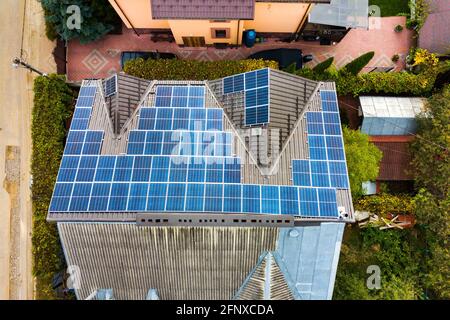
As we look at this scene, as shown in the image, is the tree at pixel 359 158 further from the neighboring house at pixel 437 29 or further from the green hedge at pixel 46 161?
the green hedge at pixel 46 161

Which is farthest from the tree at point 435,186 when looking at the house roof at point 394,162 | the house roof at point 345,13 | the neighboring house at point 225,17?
the neighboring house at point 225,17

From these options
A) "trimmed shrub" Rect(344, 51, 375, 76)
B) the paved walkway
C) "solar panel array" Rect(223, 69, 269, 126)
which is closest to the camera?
"solar panel array" Rect(223, 69, 269, 126)

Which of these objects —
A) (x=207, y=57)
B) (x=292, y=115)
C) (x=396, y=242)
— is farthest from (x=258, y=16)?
(x=396, y=242)

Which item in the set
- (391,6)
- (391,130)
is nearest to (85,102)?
(391,130)

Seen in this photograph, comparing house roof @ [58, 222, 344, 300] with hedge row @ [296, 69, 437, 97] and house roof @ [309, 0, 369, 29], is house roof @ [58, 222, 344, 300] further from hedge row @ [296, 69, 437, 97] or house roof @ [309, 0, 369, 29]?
house roof @ [309, 0, 369, 29]

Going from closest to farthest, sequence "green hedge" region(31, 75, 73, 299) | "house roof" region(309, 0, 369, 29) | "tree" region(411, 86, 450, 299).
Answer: "tree" region(411, 86, 450, 299)
"green hedge" region(31, 75, 73, 299)
"house roof" region(309, 0, 369, 29)

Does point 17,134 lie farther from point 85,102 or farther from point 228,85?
point 228,85

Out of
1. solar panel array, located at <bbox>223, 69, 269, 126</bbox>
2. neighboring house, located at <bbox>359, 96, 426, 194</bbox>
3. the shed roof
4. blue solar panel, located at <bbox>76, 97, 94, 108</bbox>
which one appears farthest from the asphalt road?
neighboring house, located at <bbox>359, 96, 426, 194</bbox>
